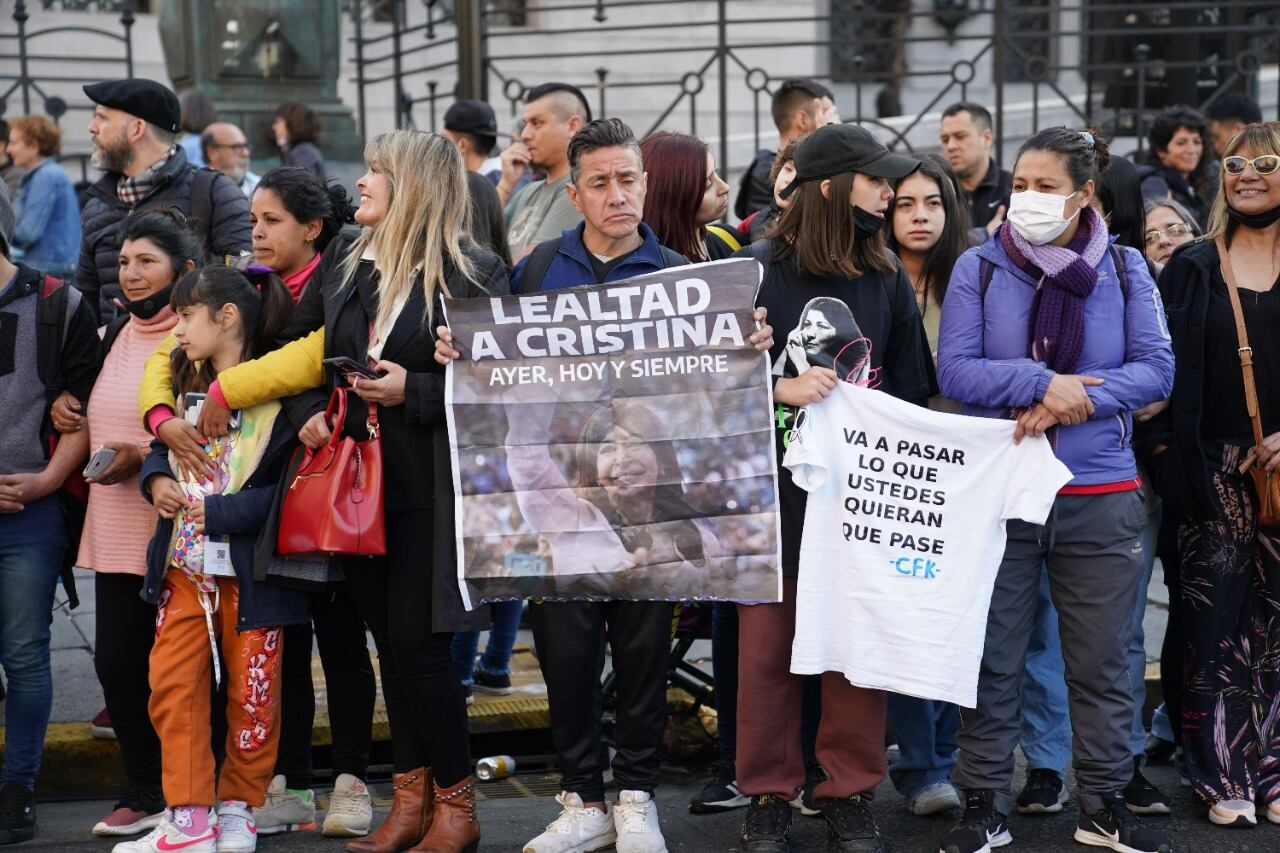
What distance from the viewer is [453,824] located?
4.80 metres

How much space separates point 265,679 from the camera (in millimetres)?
4930

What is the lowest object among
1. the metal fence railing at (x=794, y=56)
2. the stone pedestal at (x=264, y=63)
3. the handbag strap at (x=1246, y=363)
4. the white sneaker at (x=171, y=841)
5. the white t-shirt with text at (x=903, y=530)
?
the white sneaker at (x=171, y=841)

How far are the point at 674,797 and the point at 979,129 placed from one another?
395cm

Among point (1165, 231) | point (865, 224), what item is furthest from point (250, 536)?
point (1165, 231)

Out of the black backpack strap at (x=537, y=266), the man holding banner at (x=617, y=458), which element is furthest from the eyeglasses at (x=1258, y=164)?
the black backpack strap at (x=537, y=266)

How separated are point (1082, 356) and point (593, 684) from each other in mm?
Answer: 1805

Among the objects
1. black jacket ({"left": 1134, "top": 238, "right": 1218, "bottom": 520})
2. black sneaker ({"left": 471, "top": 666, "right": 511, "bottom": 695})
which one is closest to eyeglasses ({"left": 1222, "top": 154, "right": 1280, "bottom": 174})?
black jacket ({"left": 1134, "top": 238, "right": 1218, "bottom": 520})

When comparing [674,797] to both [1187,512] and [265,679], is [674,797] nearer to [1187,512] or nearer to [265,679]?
[265,679]

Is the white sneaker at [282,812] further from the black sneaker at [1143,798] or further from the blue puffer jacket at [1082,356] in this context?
the black sneaker at [1143,798]

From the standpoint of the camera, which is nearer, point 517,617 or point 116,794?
point 116,794

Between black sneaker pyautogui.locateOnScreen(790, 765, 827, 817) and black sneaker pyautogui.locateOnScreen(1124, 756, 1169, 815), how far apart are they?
1.01 meters

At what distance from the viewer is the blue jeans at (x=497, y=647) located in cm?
633

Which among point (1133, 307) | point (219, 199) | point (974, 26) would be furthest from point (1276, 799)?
point (974, 26)

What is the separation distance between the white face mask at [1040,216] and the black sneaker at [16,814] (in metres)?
3.69
